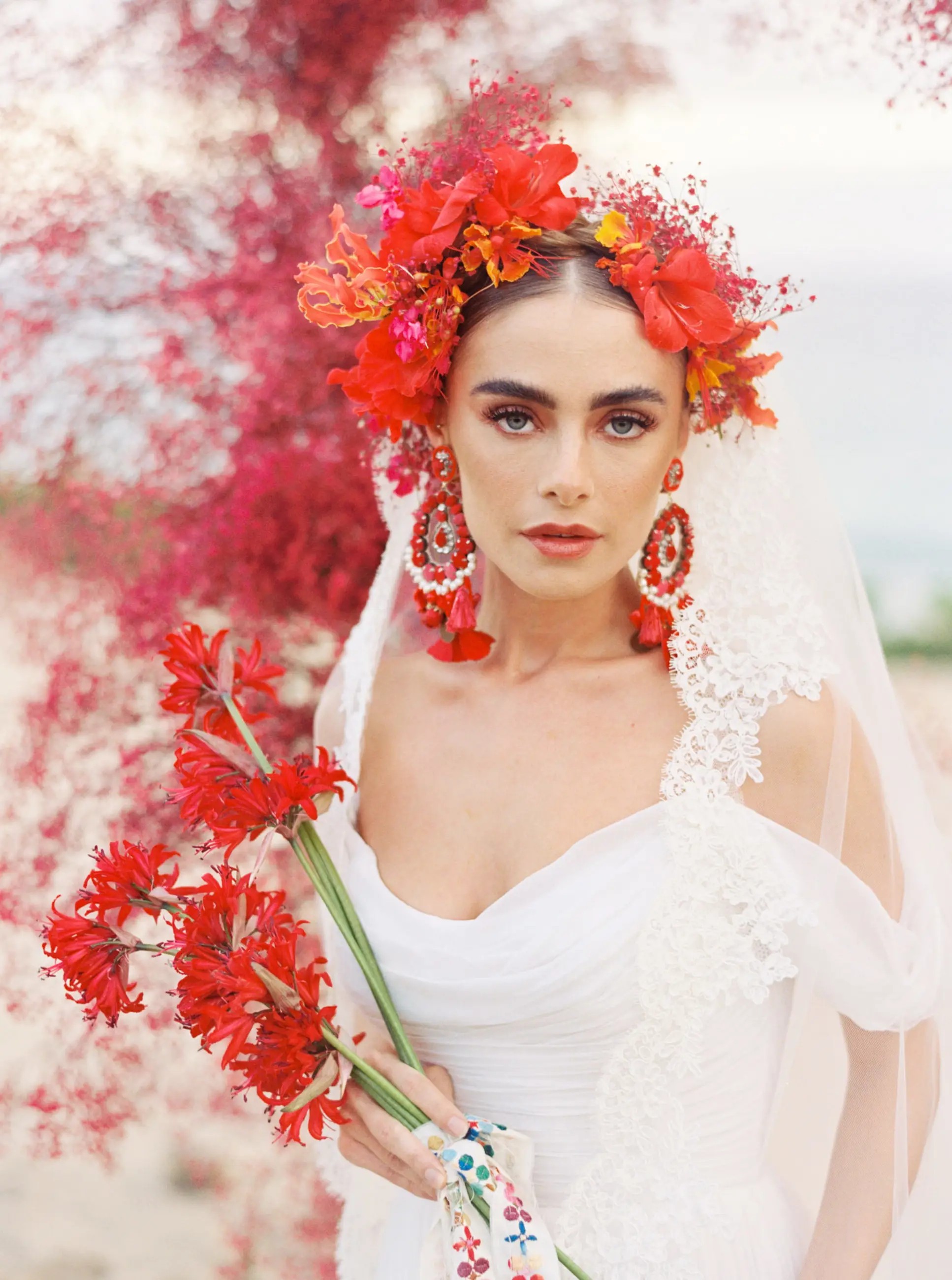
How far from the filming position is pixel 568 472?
141cm

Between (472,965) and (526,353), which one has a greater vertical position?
(526,353)

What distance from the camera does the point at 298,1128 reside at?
4.02 feet

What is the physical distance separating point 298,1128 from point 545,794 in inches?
20.1

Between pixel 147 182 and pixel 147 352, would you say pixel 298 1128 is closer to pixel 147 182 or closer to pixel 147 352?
pixel 147 352

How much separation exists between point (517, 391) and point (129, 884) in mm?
714

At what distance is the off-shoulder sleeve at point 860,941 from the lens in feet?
4.64

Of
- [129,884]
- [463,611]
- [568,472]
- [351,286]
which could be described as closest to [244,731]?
[129,884]

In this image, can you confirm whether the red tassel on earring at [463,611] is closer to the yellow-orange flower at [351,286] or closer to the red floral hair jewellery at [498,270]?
the red floral hair jewellery at [498,270]

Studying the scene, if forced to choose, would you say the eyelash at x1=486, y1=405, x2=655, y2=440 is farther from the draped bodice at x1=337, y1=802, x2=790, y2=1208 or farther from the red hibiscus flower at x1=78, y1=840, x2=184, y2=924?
the red hibiscus flower at x1=78, y1=840, x2=184, y2=924

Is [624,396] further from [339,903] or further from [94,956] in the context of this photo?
[94,956]

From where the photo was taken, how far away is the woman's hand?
1.34 meters

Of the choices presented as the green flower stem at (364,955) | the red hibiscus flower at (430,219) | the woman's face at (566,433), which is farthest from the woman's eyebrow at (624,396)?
the green flower stem at (364,955)

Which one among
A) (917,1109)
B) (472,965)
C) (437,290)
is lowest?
(917,1109)

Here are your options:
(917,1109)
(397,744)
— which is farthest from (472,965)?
(917,1109)
